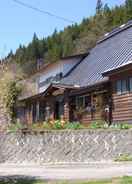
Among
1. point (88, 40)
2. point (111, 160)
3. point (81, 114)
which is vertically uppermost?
point (88, 40)

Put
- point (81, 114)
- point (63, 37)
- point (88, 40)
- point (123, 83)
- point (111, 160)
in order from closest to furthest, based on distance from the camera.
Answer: point (111, 160), point (123, 83), point (81, 114), point (88, 40), point (63, 37)

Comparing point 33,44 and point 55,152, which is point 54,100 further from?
point 33,44

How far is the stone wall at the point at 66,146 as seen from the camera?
2139 centimetres

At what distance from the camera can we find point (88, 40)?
248ft

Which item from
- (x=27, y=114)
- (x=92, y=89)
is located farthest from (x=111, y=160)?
(x=27, y=114)

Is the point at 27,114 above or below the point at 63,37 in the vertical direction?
below

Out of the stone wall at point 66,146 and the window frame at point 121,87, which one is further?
the window frame at point 121,87

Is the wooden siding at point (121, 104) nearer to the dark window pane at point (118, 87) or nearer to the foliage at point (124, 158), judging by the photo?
the dark window pane at point (118, 87)

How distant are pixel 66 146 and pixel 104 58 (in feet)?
41.3

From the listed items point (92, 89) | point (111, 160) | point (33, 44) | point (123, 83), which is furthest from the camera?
point (33, 44)

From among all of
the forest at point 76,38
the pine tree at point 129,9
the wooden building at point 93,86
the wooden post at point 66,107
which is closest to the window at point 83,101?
the wooden building at point 93,86

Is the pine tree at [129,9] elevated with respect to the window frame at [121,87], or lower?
elevated

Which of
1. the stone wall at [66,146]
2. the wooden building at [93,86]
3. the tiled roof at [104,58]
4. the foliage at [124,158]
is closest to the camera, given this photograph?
the foliage at [124,158]

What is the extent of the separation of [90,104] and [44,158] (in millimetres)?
9759
